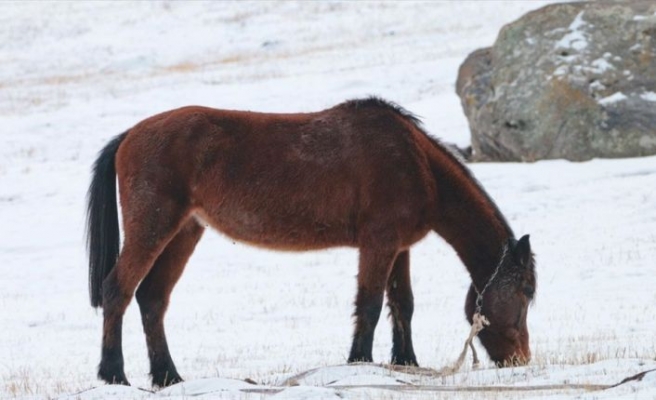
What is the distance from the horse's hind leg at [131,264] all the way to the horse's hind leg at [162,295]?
345mm

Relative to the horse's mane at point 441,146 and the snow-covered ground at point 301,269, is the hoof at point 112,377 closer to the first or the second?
the snow-covered ground at point 301,269

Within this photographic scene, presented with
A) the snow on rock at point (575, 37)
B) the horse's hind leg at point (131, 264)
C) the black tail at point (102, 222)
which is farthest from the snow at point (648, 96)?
the horse's hind leg at point (131, 264)

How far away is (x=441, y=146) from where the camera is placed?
889cm

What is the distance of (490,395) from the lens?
671 cm

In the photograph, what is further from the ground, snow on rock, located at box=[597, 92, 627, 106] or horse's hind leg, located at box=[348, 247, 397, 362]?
horse's hind leg, located at box=[348, 247, 397, 362]

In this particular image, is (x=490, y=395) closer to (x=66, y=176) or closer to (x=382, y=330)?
(x=382, y=330)

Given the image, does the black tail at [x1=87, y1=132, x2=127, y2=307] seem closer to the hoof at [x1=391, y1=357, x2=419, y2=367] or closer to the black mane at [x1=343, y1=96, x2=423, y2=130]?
the black mane at [x1=343, y1=96, x2=423, y2=130]

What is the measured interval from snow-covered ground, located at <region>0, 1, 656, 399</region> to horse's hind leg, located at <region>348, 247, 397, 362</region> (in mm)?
272

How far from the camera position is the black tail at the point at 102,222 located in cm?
884

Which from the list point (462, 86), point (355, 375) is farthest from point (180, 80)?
point (355, 375)

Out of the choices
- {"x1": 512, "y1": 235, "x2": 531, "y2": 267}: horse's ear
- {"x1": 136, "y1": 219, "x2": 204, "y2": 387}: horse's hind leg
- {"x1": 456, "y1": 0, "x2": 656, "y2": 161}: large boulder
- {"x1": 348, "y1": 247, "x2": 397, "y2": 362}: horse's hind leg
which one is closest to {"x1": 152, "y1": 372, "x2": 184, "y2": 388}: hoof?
{"x1": 136, "y1": 219, "x2": 204, "y2": 387}: horse's hind leg

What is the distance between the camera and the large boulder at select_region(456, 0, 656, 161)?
17.8 meters

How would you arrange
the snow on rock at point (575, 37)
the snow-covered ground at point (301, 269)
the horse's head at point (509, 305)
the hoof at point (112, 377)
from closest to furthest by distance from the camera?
1. the snow-covered ground at point (301, 269)
2. the hoof at point (112, 377)
3. the horse's head at point (509, 305)
4. the snow on rock at point (575, 37)

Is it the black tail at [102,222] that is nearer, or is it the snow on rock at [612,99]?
the black tail at [102,222]
